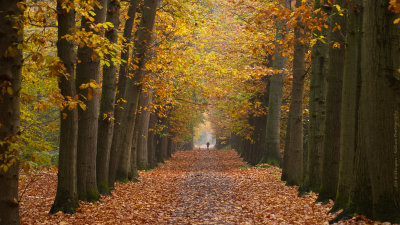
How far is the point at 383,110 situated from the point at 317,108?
5275 millimetres

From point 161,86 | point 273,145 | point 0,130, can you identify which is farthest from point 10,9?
point 273,145

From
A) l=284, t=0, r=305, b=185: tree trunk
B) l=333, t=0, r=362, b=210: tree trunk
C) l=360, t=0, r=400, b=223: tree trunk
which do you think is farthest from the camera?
l=284, t=0, r=305, b=185: tree trunk

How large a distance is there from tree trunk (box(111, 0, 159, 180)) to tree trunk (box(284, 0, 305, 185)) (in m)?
5.53

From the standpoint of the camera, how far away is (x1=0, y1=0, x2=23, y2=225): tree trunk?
17.0 ft

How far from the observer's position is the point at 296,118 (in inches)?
577

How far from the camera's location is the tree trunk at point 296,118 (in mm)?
14625

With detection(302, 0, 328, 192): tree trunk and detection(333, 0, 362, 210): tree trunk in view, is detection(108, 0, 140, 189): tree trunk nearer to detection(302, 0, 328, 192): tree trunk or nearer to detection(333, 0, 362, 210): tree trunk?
detection(302, 0, 328, 192): tree trunk

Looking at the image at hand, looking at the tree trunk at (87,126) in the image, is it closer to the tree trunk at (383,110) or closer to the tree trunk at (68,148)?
the tree trunk at (68,148)

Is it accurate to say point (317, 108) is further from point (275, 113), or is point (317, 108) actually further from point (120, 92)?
point (275, 113)

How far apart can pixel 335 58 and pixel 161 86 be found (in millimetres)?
10419

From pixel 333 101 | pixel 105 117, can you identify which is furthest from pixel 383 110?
pixel 105 117

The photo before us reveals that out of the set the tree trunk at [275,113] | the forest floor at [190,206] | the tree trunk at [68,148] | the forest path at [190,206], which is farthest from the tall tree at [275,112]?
the tree trunk at [68,148]

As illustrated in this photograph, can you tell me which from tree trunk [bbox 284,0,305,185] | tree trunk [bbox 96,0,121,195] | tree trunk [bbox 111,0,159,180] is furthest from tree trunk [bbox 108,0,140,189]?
tree trunk [bbox 284,0,305,185]

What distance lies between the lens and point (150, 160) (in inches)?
1057
